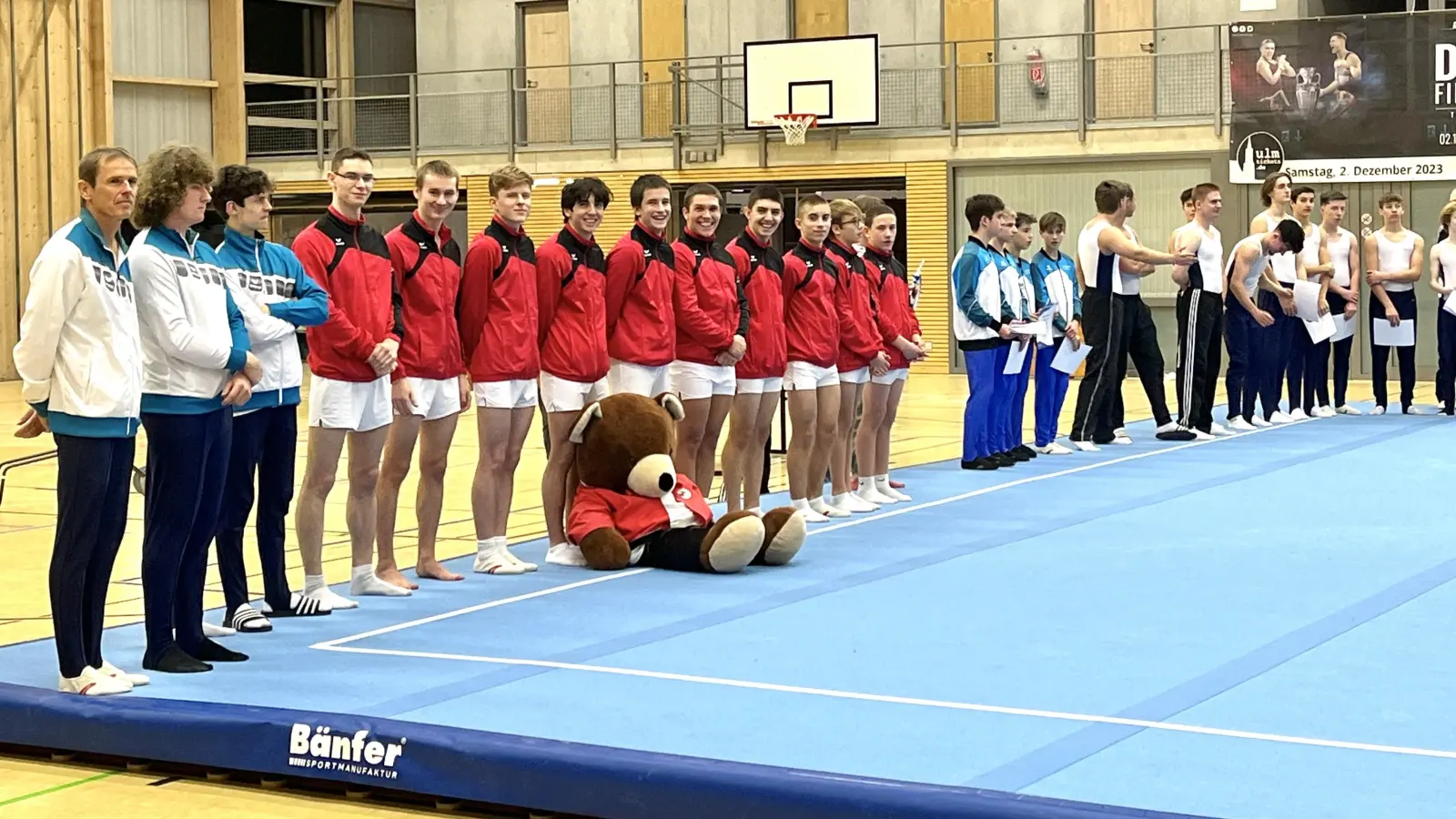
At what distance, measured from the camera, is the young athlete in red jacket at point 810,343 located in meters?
9.62

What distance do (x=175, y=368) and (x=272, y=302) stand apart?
747 mm

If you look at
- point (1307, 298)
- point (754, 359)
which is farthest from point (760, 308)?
point (1307, 298)

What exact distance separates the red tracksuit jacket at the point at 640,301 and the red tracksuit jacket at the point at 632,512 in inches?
28.0

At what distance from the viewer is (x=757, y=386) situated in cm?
938

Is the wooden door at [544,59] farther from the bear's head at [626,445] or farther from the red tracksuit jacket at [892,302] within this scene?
the bear's head at [626,445]

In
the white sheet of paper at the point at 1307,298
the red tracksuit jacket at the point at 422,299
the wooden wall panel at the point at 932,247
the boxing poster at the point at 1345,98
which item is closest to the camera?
the red tracksuit jacket at the point at 422,299

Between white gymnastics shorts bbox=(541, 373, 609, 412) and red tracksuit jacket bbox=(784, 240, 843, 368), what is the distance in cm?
162

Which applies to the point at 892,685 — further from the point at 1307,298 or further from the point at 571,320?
the point at 1307,298

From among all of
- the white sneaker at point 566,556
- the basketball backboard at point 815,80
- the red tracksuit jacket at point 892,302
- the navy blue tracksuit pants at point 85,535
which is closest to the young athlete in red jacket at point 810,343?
the red tracksuit jacket at point 892,302

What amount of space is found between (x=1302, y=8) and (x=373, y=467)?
19461 millimetres

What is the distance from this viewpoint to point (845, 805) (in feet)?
14.0

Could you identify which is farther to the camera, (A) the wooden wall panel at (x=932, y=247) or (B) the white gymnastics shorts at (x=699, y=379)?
(A) the wooden wall panel at (x=932, y=247)

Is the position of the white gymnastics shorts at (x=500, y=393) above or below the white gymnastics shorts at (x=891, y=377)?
above

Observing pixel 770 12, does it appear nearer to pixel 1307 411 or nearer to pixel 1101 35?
pixel 1101 35
